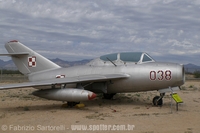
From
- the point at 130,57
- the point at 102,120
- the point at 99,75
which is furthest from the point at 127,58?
the point at 102,120

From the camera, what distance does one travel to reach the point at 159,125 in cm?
761

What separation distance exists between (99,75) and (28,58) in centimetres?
444

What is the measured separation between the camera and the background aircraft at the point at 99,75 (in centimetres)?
1058

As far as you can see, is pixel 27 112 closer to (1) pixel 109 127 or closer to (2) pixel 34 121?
(2) pixel 34 121

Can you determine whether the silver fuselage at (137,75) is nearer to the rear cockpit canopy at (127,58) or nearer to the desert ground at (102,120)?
the rear cockpit canopy at (127,58)

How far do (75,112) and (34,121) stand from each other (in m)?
2.09

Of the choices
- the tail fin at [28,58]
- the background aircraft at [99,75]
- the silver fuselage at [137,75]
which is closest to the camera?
the background aircraft at [99,75]

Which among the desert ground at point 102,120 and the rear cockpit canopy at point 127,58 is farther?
the rear cockpit canopy at point 127,58

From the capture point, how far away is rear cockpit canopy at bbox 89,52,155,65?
11672 mm

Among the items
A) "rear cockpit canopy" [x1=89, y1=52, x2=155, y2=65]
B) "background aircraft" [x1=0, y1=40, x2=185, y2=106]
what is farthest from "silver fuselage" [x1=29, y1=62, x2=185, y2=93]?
"rear cockpit canopy" [x1=89, y1=52, x2=155, y2=65]

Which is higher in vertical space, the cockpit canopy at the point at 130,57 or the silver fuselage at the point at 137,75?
the cockpit canopy at the point at 130,57
